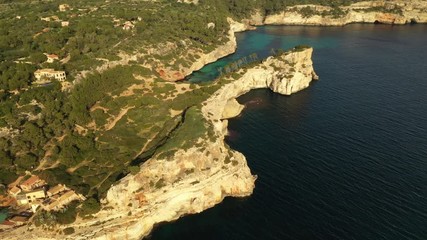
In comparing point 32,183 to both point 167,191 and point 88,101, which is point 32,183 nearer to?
point 167,191

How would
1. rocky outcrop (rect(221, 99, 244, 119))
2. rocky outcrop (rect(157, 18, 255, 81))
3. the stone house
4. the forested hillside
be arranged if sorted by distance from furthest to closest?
rocky outcrop (rect(157, 18, 255, 81)) < rocky outcrop (rect(221, 99, 244, 119)) < the forested hillside < the stone house

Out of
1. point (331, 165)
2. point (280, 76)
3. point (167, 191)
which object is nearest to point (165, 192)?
point (167, 191)

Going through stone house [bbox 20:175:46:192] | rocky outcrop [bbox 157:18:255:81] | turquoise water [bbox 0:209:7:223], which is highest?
rocky outcrop [bbox 157:18:255:81]

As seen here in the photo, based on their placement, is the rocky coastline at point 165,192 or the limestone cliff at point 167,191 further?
the limestone cliff at point 167,191

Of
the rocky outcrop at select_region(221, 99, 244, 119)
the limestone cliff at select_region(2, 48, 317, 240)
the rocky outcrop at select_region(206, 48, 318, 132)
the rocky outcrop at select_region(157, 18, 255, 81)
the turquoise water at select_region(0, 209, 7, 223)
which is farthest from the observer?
the rocky outcrop at select_region(157, 18, 255, 81)

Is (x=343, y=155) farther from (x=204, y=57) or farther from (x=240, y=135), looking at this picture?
(x=204, y=57)

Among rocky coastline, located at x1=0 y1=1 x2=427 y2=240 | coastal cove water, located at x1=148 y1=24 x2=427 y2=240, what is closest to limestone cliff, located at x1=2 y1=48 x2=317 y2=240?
rocky coastline, located at x1=0 y1=1 x2=427 y2=240

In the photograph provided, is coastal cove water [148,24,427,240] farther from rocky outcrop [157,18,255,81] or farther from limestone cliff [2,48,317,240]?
rocky outcrop [157,18,255,81]

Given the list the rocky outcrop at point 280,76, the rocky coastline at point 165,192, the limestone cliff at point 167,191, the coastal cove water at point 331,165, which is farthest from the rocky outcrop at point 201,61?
the limestone cliff at point 167,191

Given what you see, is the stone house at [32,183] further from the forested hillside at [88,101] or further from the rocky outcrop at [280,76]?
the rocky outcrop at [280,76]
